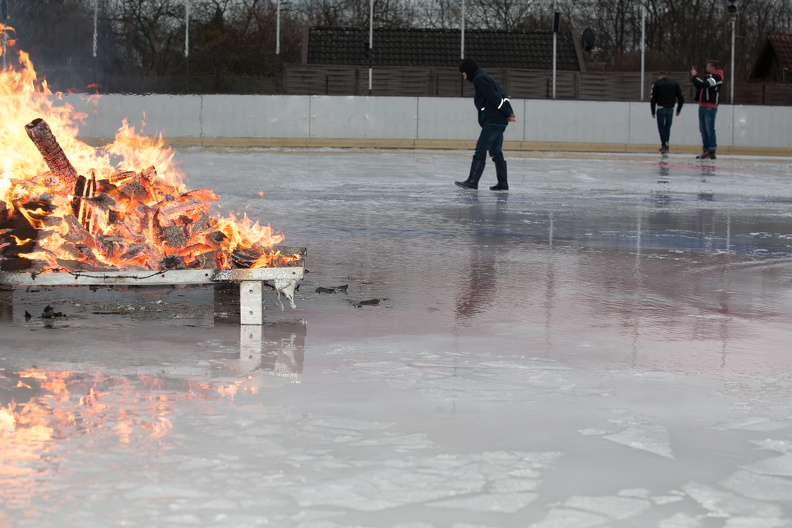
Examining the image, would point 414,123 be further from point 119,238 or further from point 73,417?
point 73,417

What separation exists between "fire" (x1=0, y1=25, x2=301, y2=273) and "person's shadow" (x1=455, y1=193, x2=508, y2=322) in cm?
106

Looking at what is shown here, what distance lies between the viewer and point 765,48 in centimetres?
4975

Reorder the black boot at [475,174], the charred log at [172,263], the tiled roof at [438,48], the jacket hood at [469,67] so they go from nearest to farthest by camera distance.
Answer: the charred log at [172,263] → the jacket hood at [469,67] → the black boot at [475,174] → the tiled roof at [438,48]

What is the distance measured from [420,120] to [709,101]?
741 cm

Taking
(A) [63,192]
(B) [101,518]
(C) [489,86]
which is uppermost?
(C) [489,86]

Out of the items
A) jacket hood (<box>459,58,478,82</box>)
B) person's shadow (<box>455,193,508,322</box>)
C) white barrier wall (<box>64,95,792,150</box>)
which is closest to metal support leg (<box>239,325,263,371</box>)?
person's shadow (<box>455,193,508,322</box>)

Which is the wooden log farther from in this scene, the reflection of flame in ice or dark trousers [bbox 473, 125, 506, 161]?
dark trousers [bbox 473, 125, 506, 161]

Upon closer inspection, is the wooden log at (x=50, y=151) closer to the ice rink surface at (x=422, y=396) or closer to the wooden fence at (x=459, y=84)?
the ice rink surface at (x=422, y=396)

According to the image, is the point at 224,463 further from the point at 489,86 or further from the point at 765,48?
the point at 765,48

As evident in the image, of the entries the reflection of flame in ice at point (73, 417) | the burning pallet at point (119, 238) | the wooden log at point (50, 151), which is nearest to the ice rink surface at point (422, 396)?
the reflection of flame in ice at point (73, 417)

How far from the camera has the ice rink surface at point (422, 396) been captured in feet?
11.2

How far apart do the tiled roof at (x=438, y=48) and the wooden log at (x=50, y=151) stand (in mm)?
30872

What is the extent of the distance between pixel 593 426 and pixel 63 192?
3.81m

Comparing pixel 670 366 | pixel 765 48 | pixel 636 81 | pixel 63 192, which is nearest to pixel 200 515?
pixel 670 366
